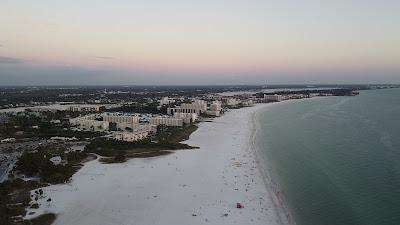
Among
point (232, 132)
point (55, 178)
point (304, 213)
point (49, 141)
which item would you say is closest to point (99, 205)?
point (55, 178)

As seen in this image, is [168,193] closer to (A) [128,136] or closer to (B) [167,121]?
(A) [128,136]

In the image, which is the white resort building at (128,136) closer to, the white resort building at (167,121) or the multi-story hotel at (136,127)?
the multi-story hotel at (136,127)

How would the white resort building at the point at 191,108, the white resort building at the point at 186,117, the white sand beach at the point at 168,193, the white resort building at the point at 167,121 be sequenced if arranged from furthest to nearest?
the white resort building at the point at 191,108, the white resort building at the point at 186,117, the white resort building at the point at 167,121, the white sand beach at the point at 168,193

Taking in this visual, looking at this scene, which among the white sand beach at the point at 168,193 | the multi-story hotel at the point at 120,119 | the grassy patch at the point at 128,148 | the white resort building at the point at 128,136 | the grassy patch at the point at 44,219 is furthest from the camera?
the multi-story hotel at the point at 120,119

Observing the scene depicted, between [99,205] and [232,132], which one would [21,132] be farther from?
[99,205]

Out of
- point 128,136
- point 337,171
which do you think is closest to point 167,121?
point 128,136

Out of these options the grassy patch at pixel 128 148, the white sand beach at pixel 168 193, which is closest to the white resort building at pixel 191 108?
the grassy patch at pixel 128 148
